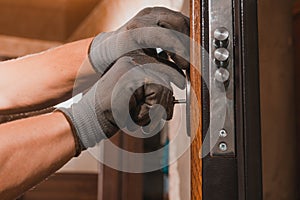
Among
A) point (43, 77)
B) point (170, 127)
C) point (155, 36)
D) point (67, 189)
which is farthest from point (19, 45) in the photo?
point (155, 36)

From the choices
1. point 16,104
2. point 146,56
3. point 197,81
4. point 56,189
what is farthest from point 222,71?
point 56,189

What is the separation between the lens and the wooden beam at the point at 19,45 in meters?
2.93

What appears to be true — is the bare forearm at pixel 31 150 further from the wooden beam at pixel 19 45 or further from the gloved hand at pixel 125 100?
the wooden beam at pixel 19 45

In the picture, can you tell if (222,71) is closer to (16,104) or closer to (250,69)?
(250,69)

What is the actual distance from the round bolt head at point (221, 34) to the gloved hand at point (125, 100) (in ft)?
0.34

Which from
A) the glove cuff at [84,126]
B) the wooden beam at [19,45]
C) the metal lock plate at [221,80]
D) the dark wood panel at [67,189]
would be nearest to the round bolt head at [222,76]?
the metal lock plate at [221,80]

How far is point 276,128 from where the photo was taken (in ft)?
4.36

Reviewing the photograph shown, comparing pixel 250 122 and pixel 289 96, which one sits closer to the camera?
pixel 250 122

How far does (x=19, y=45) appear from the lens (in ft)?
9.75

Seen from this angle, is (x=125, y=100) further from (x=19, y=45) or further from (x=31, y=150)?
(x=19, y=45)

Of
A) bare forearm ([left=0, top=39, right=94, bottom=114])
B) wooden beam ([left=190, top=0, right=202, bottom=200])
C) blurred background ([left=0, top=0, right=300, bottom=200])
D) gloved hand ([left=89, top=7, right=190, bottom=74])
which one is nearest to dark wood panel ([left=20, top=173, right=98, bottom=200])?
blurred background ([left=0, top=0, right=300, bottom=200])

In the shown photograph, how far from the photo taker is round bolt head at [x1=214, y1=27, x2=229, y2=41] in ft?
2.70

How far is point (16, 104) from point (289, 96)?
0.67 meters

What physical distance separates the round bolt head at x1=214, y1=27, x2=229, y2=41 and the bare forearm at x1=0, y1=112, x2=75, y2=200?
0.27m
